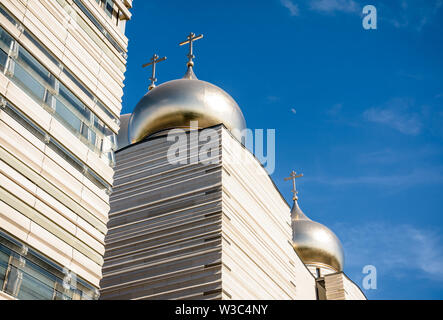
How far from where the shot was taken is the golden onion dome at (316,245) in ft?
114

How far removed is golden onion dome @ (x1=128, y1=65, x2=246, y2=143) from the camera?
24.8 meters

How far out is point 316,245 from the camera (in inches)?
1373

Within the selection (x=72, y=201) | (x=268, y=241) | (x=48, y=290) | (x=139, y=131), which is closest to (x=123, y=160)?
(x=139, y=131)

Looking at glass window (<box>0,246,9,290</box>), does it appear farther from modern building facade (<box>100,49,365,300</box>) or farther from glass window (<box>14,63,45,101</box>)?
modern building facade (<box>100,49,365,300</box>)

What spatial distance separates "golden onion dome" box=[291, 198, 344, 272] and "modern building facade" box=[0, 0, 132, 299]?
1965 cm

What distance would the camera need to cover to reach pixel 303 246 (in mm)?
34688

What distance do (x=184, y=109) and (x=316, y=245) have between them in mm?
13835

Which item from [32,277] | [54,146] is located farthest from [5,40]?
[32,277]

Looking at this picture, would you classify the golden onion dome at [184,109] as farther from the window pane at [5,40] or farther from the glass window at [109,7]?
the window pane at [5,40]

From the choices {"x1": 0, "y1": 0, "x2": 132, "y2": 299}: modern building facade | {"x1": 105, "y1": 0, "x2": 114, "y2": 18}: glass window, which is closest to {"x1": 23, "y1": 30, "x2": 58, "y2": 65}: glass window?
{"x1": 0, "y1": 0, "x2": 132, "y2": 299}: modern building facade

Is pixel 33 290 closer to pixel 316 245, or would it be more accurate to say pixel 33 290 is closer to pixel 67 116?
pixel 67 116

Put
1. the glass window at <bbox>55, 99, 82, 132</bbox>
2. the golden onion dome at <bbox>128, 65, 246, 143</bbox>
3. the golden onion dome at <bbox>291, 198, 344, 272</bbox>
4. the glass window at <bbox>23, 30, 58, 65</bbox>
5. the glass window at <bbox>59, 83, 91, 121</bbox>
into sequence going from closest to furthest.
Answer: the glass window at <bbox>23, 30, 58, 65</bbox>, the glass window at <bbox>55, 99, 82, 132</bbox>, the glass window at <bbox>59, 83, 91, 121</bbox>, the golden onion dome at <bbox>128, 65, 246, 143</bbox>, the golden onion dome at <bbox>291, 198, 344, 272</bbox>

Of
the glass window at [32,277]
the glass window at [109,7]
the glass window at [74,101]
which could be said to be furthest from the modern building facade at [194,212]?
the glass window at [74,101]
